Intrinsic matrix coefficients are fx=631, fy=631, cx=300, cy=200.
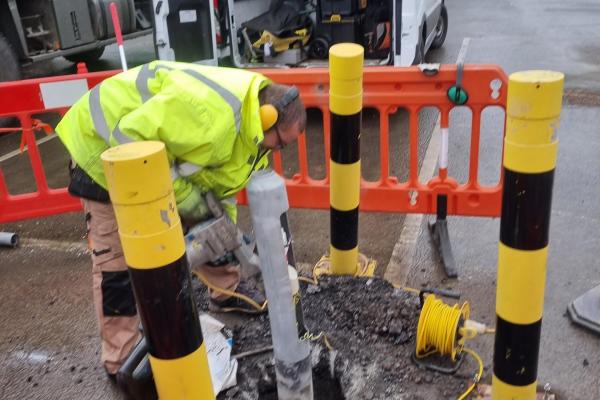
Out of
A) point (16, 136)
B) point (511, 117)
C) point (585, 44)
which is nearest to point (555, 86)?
point (511, 117)

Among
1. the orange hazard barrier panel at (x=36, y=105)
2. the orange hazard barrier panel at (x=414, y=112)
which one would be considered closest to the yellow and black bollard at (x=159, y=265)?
the orange hazard barrier panel at (x=414, y=112)

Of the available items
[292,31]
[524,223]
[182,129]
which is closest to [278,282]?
[182,129]

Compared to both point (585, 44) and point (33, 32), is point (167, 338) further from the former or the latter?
point (585, 44)

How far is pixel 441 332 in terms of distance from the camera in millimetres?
2965

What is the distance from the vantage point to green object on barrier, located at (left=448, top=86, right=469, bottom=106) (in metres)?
3.96

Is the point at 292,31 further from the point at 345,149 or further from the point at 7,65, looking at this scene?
the point at 345,149

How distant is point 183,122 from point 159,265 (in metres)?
0.71

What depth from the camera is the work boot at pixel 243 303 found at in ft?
11.7

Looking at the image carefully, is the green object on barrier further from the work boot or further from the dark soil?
the work boot

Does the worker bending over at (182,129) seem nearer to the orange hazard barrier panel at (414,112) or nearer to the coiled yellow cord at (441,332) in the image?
the coiled yellow cord at (441,332)

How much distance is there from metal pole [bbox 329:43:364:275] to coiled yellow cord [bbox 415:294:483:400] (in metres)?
0.72

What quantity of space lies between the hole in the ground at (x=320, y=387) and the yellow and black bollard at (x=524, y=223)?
76cm

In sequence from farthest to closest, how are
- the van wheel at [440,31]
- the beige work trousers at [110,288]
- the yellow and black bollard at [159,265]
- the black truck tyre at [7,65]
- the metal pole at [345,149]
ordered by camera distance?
the van wheel at [440,31] < the black truck tyre at [7,65] < the metal pole at [345,149] < the beige work trousers at [110,288] < the yellow and black bollard at [159,265]

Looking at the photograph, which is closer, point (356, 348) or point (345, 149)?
point (356, 348)
